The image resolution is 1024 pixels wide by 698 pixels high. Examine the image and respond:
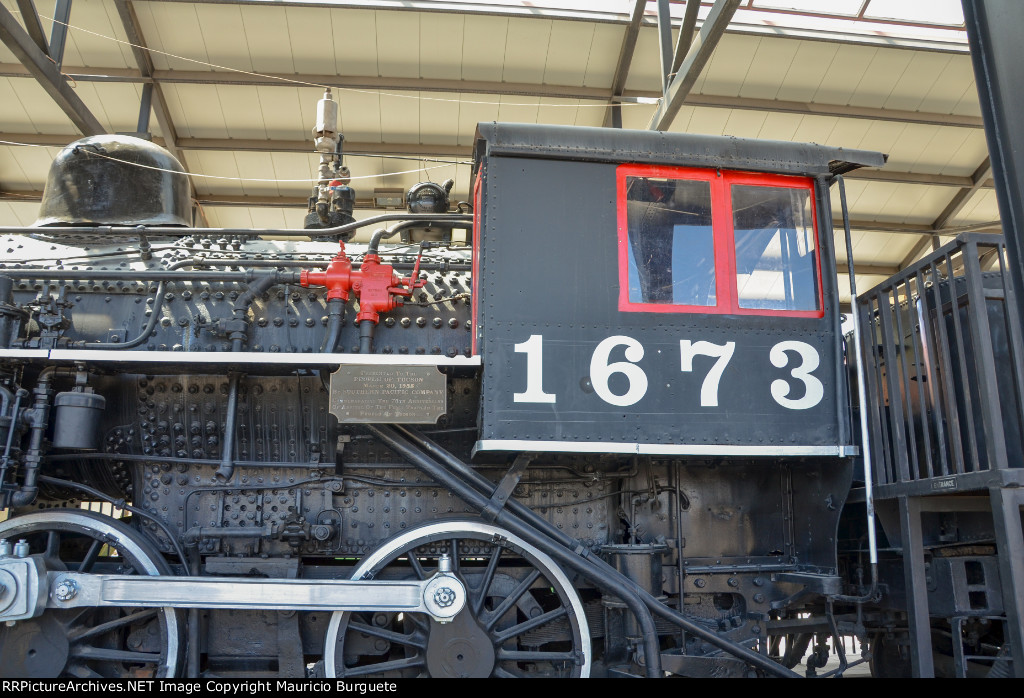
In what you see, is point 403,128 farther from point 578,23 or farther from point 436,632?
point 436,632

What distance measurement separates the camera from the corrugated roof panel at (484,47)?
10.2m

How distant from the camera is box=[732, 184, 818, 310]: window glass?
4055 mm

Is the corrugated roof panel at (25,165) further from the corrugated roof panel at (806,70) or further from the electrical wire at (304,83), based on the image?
the corrugated roof panel at (806,70)

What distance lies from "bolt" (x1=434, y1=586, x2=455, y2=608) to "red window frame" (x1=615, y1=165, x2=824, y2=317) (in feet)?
5.50

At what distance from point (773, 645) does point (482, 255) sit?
2.92 m

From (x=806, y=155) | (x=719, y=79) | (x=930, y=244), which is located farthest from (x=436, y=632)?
(x=930, y=244)

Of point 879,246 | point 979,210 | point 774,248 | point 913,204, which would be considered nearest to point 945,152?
point 913,204

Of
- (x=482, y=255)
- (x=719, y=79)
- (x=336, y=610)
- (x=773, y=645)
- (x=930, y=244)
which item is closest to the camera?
(x=336, y=610)

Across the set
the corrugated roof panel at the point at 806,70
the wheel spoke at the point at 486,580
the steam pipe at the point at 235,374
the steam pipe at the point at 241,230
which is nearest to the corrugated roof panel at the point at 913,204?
the corrugated roof panel at the point at 806,70

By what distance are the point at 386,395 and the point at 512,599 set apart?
1325mm

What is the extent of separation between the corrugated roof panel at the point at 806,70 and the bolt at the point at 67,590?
10.8 meters

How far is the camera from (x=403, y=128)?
11641mm

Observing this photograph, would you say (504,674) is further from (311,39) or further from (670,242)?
(311,39)

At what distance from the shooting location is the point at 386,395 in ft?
12.2
